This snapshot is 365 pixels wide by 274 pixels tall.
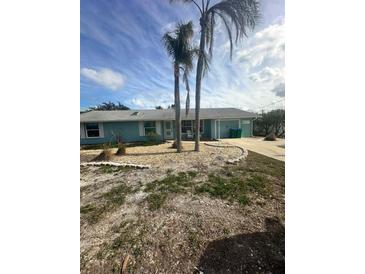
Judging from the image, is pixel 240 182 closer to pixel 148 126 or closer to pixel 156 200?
pixel 156 200

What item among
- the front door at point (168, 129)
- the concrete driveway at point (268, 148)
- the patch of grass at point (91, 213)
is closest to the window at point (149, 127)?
the front door at point (168, 129)

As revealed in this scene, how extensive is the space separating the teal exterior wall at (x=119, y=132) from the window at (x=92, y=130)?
0.36m

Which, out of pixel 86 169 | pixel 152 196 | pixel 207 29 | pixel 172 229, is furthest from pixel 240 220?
pixel 207 29

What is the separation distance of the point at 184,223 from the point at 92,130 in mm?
13602

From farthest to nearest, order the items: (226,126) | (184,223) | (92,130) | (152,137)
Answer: (226,126) → (152,137) → (92,130) → (184,223)

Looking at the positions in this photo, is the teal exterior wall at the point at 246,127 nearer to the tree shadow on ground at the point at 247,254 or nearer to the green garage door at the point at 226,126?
the green garage door at the point at 226,126

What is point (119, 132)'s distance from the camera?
1355 centimetres

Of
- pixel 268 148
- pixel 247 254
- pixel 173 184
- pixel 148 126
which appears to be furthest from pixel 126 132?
pixel 247 254

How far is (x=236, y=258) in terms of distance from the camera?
5.97 ft

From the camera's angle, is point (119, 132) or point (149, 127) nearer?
point (119, 132)

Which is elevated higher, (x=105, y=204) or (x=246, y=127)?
(x=246, y=127)

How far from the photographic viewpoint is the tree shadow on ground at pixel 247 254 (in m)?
1.72
